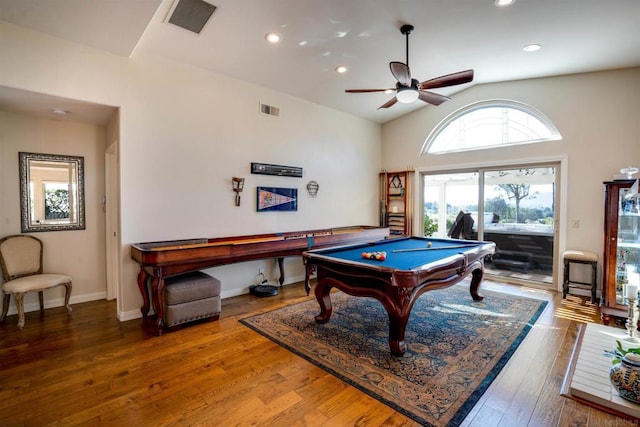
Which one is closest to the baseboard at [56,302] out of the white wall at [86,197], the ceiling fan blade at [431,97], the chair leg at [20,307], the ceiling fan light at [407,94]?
the white wall at [86,197]

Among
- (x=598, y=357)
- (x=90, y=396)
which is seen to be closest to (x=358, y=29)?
(x=598, y=357)

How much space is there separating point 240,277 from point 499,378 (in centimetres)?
357

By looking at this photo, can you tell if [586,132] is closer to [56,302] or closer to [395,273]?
[395,273]

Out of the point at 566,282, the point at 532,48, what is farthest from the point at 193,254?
the point at 566,282

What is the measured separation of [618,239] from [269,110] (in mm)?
5159

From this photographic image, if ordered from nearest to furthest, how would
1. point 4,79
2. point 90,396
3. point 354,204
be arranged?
point 90,396 → point 4,79 → point 354,204

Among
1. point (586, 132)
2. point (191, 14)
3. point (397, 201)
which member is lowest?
point (397, 201)

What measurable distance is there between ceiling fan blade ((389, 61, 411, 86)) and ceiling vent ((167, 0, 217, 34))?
74.3 inches

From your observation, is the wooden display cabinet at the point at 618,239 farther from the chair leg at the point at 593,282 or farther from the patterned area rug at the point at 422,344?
the patterned area rug at the point at 422,344

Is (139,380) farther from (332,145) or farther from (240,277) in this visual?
(332,145)

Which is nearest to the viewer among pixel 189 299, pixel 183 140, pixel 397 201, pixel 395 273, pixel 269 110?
pixel 395 273

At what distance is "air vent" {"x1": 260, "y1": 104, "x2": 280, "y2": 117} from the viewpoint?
493cm

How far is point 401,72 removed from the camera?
309cm

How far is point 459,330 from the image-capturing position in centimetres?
337
